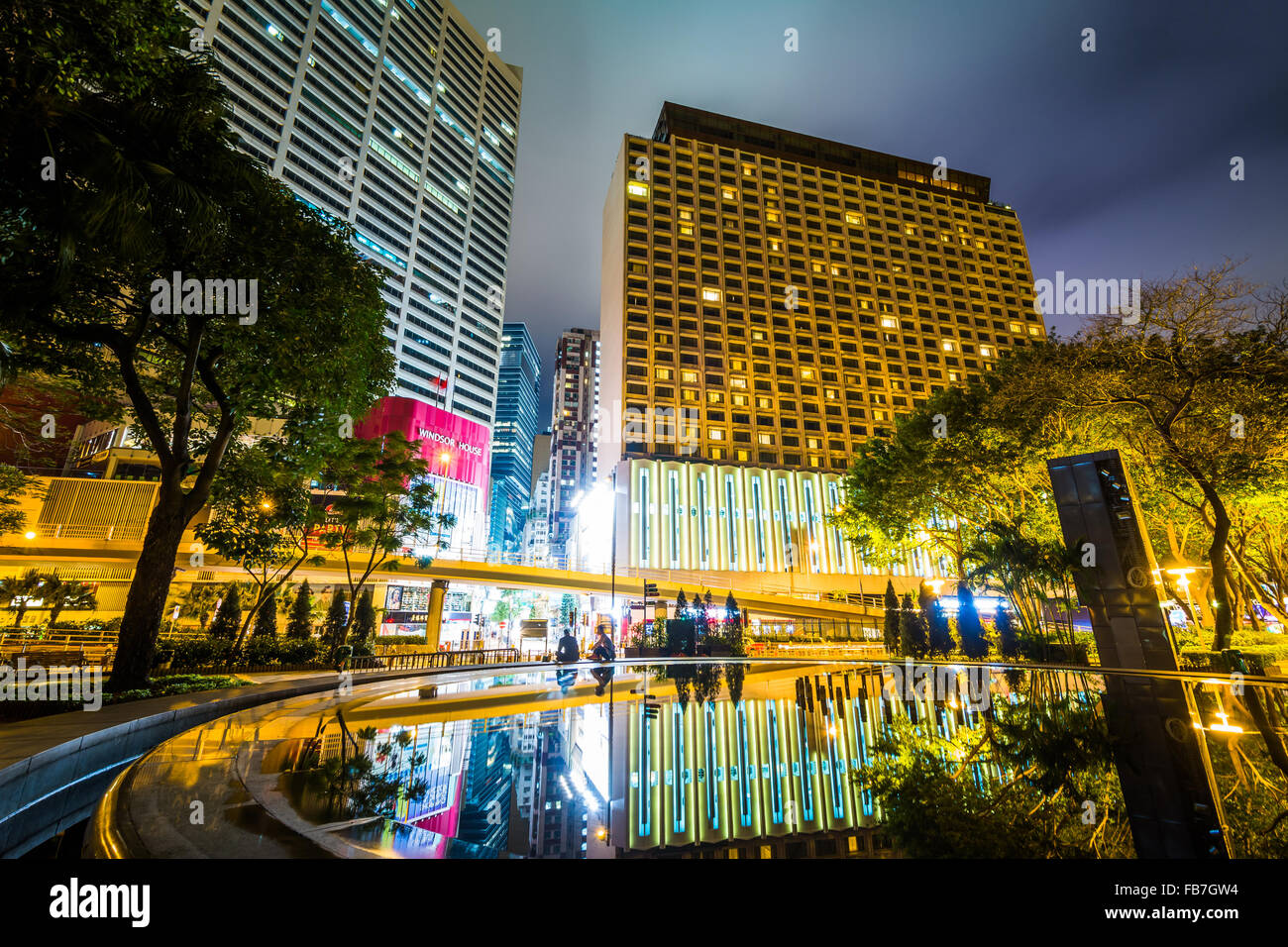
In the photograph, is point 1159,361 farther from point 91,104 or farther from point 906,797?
point 91,104

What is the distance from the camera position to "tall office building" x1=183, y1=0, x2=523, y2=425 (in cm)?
7750

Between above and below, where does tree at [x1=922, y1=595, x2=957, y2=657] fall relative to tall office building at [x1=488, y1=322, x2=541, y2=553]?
below

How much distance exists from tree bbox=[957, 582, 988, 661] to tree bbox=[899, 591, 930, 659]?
1.68 m

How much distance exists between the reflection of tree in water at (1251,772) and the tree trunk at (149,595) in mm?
15621

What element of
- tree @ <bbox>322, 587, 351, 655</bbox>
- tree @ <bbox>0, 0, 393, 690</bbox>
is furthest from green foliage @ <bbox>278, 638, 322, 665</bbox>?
tree @ <bbox>0, 0, 393, 690</bbox>

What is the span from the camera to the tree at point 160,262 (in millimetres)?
8359

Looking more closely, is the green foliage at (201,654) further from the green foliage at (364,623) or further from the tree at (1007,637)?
the tree at (1007,637)

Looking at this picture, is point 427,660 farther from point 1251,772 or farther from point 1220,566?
point 1220,566

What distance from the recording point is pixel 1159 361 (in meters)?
16.3

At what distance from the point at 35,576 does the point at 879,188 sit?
343 feet

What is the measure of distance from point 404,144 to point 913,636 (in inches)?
4376

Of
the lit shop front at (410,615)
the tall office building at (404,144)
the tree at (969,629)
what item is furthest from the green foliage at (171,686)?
the tall office building at (404,144)

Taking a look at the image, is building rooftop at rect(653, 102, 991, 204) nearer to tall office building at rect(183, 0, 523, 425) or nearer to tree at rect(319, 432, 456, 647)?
tall office building at rect(183, 0, 523, 425)

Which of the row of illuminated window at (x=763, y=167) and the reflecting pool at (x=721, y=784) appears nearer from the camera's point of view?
the reflecting pool at (x=721, y=784)
